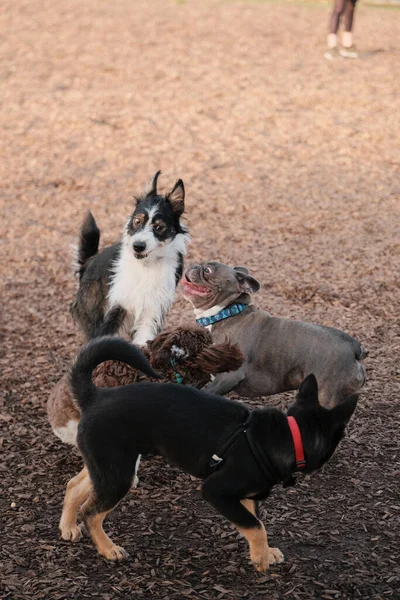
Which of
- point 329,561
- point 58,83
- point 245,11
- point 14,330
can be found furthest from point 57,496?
point 245,11

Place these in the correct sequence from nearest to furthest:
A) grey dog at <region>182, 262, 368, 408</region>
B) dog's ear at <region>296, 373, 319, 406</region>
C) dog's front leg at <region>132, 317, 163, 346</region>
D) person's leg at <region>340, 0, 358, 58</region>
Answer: dog's ear at <region>296, 373, 319, 406</region>
grey dog at <region>182, 262, 368, 408</region>
dog's front leg at <region>132, 317, 163, 346</region>
person's leg at <region>340, 0, 358, 58</region>

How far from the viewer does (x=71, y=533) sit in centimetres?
429

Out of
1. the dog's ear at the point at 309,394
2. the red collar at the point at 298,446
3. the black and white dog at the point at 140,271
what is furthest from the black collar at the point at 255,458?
the black and white dog at the point at 140,271

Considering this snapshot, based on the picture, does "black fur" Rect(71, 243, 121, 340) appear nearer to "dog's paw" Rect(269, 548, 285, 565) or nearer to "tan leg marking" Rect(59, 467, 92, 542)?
"tan leg marking" Rect(59, 467, 92, 542)

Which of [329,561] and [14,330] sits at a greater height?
[329,561]

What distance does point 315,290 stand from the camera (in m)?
8.16

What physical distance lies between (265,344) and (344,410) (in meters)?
1.38

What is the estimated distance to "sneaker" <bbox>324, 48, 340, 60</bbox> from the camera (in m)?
15.8

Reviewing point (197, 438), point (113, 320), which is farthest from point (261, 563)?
point (113, 320)

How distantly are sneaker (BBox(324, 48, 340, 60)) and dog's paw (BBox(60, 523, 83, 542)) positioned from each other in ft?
43.7

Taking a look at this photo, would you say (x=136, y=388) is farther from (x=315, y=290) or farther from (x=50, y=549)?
(x=315, y=290)

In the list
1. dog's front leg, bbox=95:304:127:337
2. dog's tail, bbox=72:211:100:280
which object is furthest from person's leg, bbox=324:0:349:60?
dog's front leg, bbox=95:304:127:337

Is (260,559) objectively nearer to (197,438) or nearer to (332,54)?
(197,438)

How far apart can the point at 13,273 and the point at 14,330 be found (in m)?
1.43
